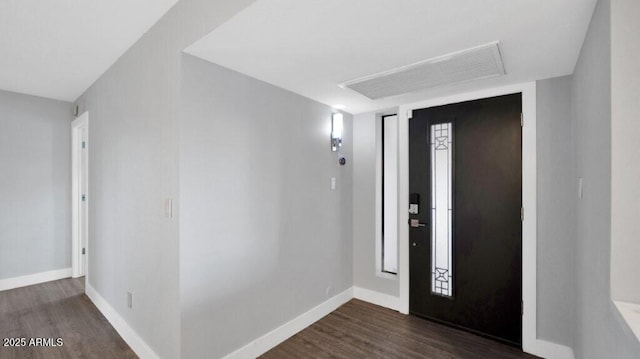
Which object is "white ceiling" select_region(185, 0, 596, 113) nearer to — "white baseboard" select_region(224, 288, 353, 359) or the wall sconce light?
the wall sconce light

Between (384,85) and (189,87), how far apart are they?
4.81ft

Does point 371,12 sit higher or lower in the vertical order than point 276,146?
higher

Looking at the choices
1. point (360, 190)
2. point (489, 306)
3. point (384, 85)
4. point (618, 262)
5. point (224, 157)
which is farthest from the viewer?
point (360, 190)

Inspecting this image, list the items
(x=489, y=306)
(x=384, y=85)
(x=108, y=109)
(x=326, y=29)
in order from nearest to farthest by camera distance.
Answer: (x=326, y=29)
(x=384, y=85)
(x=489, y=306)
(x=108, y=109)

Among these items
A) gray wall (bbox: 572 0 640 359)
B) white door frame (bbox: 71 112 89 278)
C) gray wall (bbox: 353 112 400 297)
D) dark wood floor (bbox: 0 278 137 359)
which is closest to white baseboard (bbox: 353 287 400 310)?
gray wall (bbox: 353 112 400 297)

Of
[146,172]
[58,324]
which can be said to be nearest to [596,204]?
[146,172]

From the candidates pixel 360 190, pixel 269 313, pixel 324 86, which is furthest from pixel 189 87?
pixel 360 190

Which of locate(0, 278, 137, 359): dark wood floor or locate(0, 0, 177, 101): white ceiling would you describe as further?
locate(0, 278, 137, 359): dark wood floor

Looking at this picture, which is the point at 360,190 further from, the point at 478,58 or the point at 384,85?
the point at 478,58

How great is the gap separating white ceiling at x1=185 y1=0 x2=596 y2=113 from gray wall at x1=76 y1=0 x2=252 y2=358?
0.62 ft

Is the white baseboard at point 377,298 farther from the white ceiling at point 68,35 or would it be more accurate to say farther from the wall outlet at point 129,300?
the white ceiling at point 68,35

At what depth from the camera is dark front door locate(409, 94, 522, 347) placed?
2.45m

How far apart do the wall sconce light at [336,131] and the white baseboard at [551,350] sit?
239cm

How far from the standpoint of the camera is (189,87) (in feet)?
6.09
